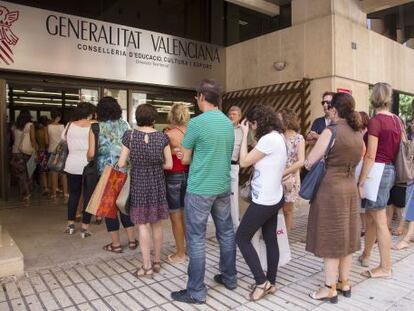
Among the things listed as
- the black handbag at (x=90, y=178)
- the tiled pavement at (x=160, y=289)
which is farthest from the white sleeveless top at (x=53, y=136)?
the tiled pavement at (x=160, y=289)

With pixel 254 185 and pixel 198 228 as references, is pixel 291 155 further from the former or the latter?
pixel 198 228

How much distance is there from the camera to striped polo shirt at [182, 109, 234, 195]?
282 centimetres

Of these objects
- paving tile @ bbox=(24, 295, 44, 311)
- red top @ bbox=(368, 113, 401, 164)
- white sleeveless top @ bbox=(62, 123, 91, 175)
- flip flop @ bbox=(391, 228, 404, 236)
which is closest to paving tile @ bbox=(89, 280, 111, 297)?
paving tile @ bbox=(24, 295, 44, 311)

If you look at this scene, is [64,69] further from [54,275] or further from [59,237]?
[54,275]

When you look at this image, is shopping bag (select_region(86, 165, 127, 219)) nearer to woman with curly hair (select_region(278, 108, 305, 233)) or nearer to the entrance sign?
woman with curly hair (select_region(278, 108, 305, 233))

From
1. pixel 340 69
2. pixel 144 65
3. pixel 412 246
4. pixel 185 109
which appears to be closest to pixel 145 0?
pixel 144 65

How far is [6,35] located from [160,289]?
16.8 feet

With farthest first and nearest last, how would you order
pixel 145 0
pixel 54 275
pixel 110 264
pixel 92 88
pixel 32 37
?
pixel 145 0, pixel 92 88, pixel 32 37, pixel 110 264, pixel 54 275

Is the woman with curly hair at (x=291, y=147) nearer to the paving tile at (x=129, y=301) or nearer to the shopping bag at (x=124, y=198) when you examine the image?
the shopping bag at (x=124, y=198)

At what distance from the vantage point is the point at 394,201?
12.8 feet

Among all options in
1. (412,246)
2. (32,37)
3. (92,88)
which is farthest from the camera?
(92,88)

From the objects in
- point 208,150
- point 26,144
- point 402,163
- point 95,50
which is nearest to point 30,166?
point 26,144

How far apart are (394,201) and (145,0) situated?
6.72m

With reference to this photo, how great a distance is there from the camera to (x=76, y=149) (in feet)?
15.2
